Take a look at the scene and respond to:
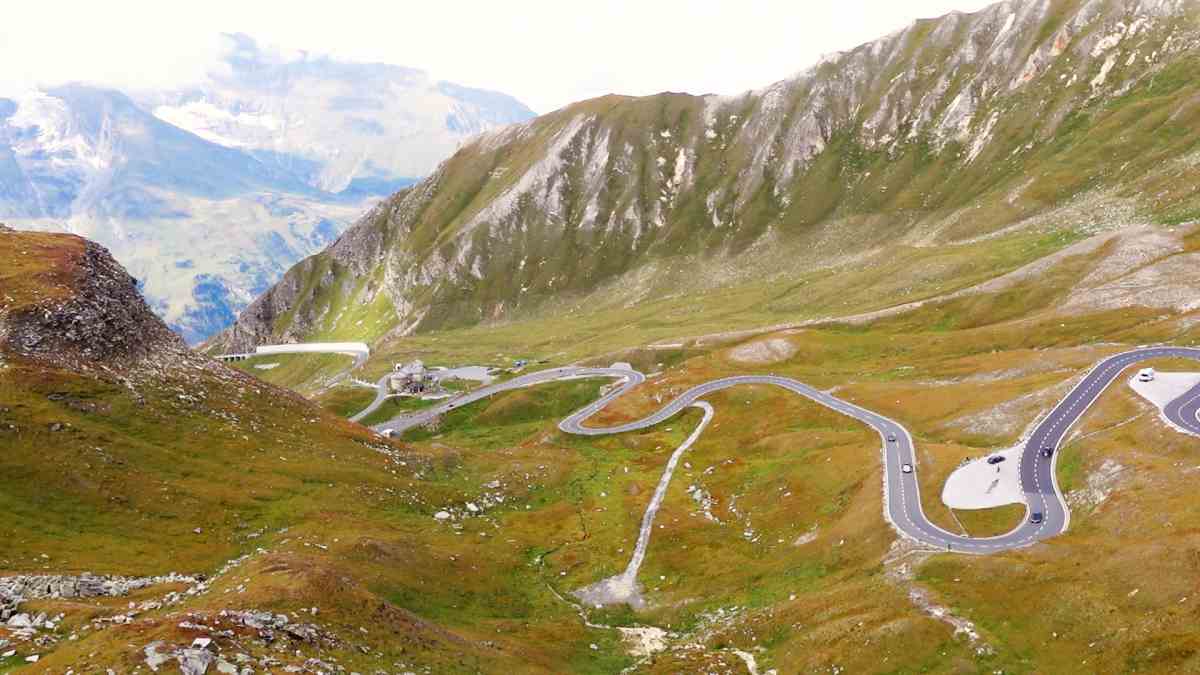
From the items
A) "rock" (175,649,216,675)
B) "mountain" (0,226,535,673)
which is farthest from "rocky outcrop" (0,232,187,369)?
"rock" (175,649,216,675)

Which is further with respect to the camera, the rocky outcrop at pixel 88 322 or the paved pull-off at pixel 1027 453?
the rocky outcrop at pixel 88 322

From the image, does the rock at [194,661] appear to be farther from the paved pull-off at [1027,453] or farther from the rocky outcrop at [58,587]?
the paved pull-off at [1027,453]

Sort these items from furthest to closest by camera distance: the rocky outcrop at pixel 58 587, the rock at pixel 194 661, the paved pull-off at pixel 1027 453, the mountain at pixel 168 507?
1. the paved pull-off at pixel 1027 453
2. the rocky outcrop at pixel 58 587
3. the mountain at pixel 168 507
4. the rock at pixel 194 661

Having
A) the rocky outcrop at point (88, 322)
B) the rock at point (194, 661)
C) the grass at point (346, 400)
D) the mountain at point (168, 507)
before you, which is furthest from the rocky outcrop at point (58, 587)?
the grass at point (346, 400)

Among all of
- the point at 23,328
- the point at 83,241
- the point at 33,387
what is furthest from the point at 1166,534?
the point at 83,241

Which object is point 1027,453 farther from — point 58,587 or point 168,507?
point 58,587

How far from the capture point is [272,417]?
96938mm

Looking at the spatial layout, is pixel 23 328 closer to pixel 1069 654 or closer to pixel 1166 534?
pixel 1069 654

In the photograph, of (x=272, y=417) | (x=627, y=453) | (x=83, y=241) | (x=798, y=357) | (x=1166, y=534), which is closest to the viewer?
(x=1166, y=534)

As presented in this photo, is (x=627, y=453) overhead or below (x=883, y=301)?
below

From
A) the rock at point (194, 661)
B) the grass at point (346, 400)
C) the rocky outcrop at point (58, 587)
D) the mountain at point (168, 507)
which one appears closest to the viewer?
the rock at point (194, 661)

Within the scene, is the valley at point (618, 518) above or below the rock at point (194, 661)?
below

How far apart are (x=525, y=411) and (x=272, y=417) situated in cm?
7680

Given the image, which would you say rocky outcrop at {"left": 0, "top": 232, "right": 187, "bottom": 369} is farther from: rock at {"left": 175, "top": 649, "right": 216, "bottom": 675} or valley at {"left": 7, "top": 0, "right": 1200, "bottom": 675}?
rock at {"left": 175, "top": 649, "right": 216, "bottom": 675}
